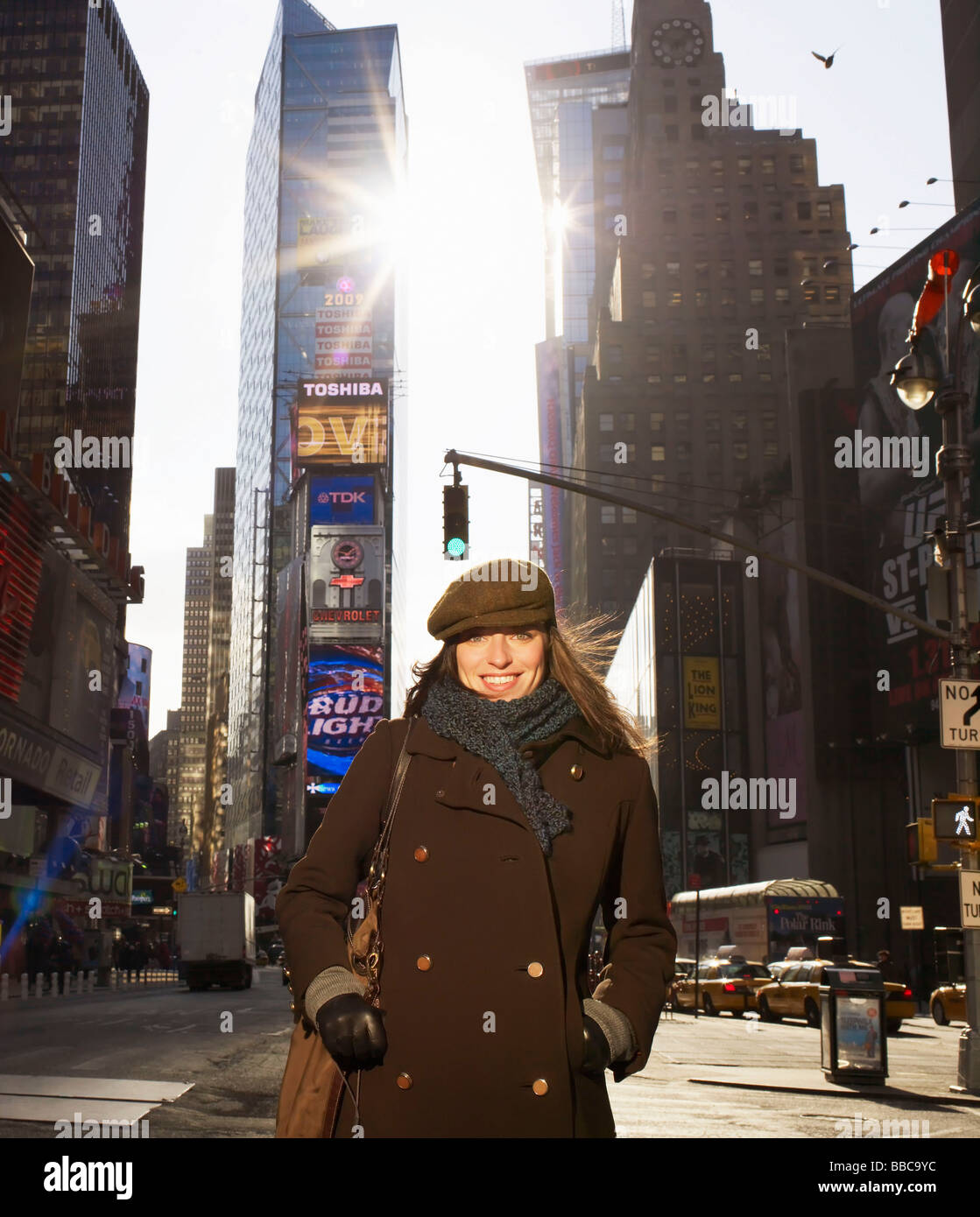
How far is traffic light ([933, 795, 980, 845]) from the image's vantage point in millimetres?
15609

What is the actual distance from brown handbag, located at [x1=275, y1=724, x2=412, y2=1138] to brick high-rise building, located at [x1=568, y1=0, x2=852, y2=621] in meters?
119

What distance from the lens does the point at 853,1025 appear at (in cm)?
1730

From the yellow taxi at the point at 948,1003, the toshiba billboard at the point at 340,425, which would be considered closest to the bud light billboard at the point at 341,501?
the toshiba billboard at the point at 340,425

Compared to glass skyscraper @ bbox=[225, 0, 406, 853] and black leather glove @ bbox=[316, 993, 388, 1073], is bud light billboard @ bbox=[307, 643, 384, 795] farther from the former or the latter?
black leather glove @ bbox=[316, 993, 388, 1073]

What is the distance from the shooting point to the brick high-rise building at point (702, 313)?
124 metres

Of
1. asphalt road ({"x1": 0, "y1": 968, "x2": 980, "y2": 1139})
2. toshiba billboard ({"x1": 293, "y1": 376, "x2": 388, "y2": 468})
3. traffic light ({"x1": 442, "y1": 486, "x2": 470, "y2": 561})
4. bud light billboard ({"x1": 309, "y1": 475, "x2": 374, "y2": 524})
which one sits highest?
toshiba billboard ({"x1": 293, "y1": 376, "x2": 388, "y2": 468})

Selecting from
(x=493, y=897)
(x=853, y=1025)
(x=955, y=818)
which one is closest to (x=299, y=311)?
(x=853, y=1025)

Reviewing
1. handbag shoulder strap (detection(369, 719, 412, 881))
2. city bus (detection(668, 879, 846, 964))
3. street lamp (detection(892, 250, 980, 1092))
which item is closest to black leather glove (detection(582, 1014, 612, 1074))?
handbag shoulder strap (detection(369, 719, 412, 881))

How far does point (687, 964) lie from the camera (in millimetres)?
44625

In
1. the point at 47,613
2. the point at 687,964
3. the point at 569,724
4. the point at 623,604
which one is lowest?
the point at 687,964

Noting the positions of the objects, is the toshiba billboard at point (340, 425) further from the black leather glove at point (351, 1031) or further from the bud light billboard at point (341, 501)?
the black leather glove at point (351, 1031)
